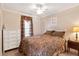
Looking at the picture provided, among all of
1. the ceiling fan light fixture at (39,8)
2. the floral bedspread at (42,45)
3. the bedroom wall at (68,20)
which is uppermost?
the ceiling fan light fixture at (39,8)

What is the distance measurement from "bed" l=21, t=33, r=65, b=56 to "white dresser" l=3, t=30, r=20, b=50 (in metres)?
0.11

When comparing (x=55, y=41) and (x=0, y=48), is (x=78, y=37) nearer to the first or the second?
(x=55, y=41)

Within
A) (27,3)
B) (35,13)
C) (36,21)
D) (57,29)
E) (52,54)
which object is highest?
(27,3)

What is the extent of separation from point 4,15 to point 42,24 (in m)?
0.64

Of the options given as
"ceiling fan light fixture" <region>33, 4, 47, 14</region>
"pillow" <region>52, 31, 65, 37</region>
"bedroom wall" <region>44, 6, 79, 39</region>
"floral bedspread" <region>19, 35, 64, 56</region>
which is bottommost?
"floral bedspread" <region>19, 35, 64, 56</region>

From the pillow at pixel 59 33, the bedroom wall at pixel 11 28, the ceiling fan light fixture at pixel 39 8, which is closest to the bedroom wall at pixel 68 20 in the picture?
the pillow at pixel 59 33

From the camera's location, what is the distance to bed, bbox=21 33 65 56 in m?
1.74

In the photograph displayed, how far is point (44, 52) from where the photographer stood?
1.73 metres

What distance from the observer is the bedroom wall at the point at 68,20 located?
1781mm

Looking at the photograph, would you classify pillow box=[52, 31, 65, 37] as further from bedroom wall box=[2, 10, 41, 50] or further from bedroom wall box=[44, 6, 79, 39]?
bedroom wall box=[2, 10, 41, 50]

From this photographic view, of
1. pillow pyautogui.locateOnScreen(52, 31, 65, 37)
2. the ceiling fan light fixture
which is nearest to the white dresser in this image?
the ceiling fan light fixture

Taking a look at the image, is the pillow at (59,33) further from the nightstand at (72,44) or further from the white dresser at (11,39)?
the white dresser at (11,39)

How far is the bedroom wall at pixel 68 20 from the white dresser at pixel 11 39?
0.58 meters

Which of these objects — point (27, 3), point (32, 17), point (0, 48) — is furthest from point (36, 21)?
point (0, 48)
